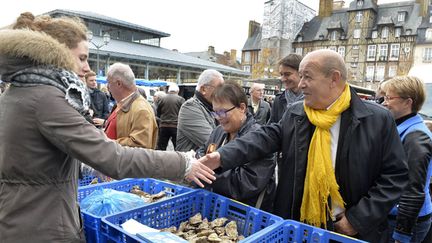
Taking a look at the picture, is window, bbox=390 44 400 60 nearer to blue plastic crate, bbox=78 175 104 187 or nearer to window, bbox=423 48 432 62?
window, bbox=423 48 432 62

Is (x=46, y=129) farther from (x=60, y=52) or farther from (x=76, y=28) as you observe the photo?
(x=76, y=28)

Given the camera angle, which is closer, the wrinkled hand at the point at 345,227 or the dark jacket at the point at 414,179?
the wrinkled hand at the point at 345,227

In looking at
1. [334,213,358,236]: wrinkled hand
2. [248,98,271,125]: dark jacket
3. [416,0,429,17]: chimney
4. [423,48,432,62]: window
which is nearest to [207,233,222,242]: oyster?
[334,213,358,236]: wrinkled hand

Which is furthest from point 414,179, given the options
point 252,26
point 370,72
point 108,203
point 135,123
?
point 252,26

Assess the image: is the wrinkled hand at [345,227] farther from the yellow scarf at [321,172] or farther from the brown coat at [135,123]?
the brown coat at [135,123]

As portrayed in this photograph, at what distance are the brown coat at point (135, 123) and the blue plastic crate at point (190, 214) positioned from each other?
1115 millimetres

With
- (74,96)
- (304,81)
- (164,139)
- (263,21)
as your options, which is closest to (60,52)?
(74,96)

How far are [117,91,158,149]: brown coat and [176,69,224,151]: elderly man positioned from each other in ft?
1.06

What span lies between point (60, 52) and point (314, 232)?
4.85 ft

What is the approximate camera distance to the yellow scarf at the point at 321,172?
6.24ft

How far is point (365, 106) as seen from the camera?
6.43 feet

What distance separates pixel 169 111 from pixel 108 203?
183 inches

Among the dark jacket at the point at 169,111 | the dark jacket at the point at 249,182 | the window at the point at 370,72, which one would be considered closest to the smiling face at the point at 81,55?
the dark jacket at the point at 249,182

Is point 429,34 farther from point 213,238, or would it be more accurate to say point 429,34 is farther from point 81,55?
point 81,55
